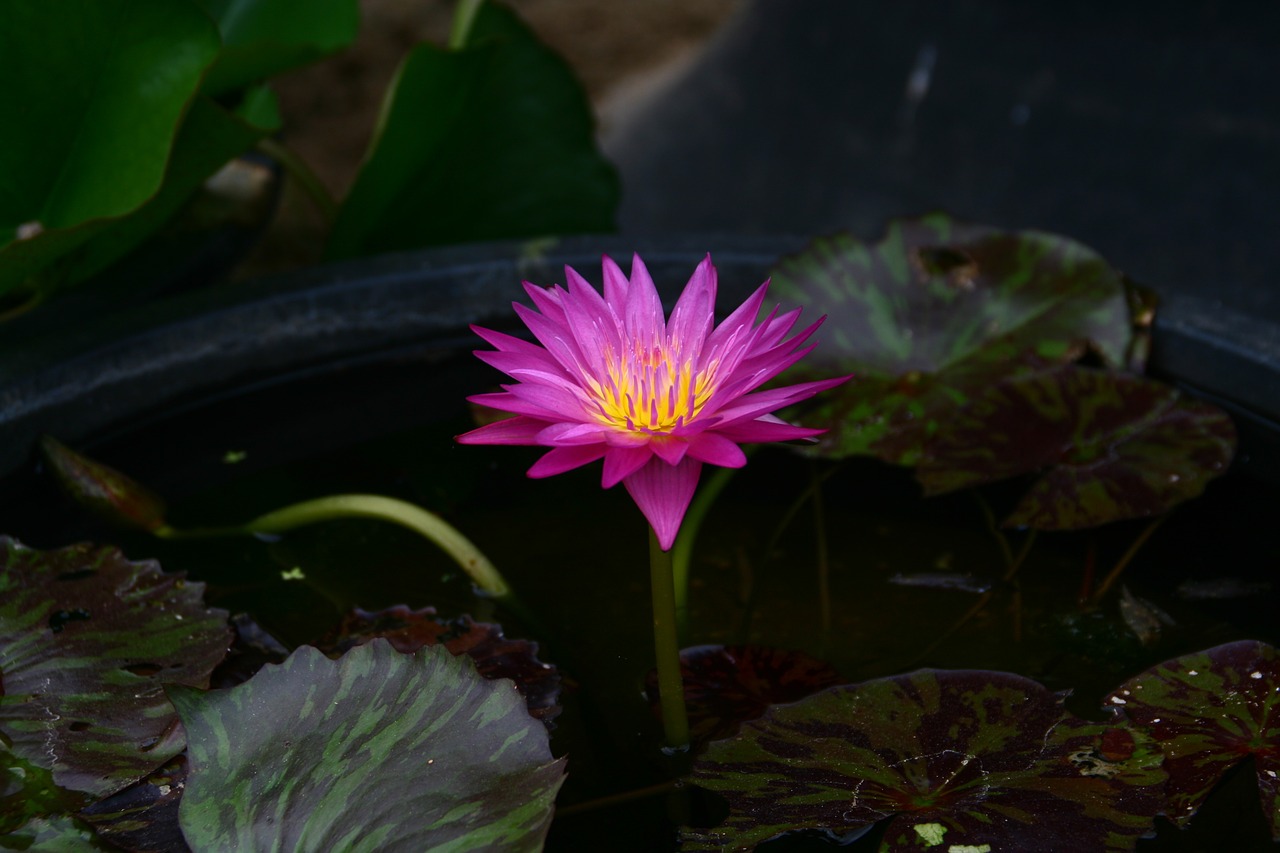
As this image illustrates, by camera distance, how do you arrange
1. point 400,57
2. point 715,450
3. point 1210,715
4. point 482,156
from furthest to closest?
point 400,57 → point 482,156 → point 1210,715 → point 715,450

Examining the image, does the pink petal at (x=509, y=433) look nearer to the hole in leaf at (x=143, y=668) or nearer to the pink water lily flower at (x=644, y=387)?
the pink water lily flower at (x=644, y=387)

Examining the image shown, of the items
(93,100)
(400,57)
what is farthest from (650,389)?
(400,57)

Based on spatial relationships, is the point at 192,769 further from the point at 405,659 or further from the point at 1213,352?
the point at 1213,352

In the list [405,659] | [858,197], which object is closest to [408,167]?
[405,659]

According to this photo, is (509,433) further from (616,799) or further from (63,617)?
(63,617)

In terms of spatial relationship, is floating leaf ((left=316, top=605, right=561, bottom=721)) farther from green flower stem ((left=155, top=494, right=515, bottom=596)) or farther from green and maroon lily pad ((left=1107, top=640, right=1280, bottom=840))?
green and maroon lily pad ((left=1107, top=640, right=1280, bottom=840))

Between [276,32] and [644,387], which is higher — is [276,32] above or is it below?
above

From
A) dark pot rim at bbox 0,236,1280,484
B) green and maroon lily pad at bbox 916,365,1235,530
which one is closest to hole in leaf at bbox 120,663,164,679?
dark pot rim at bbox 0,236,1280,484
